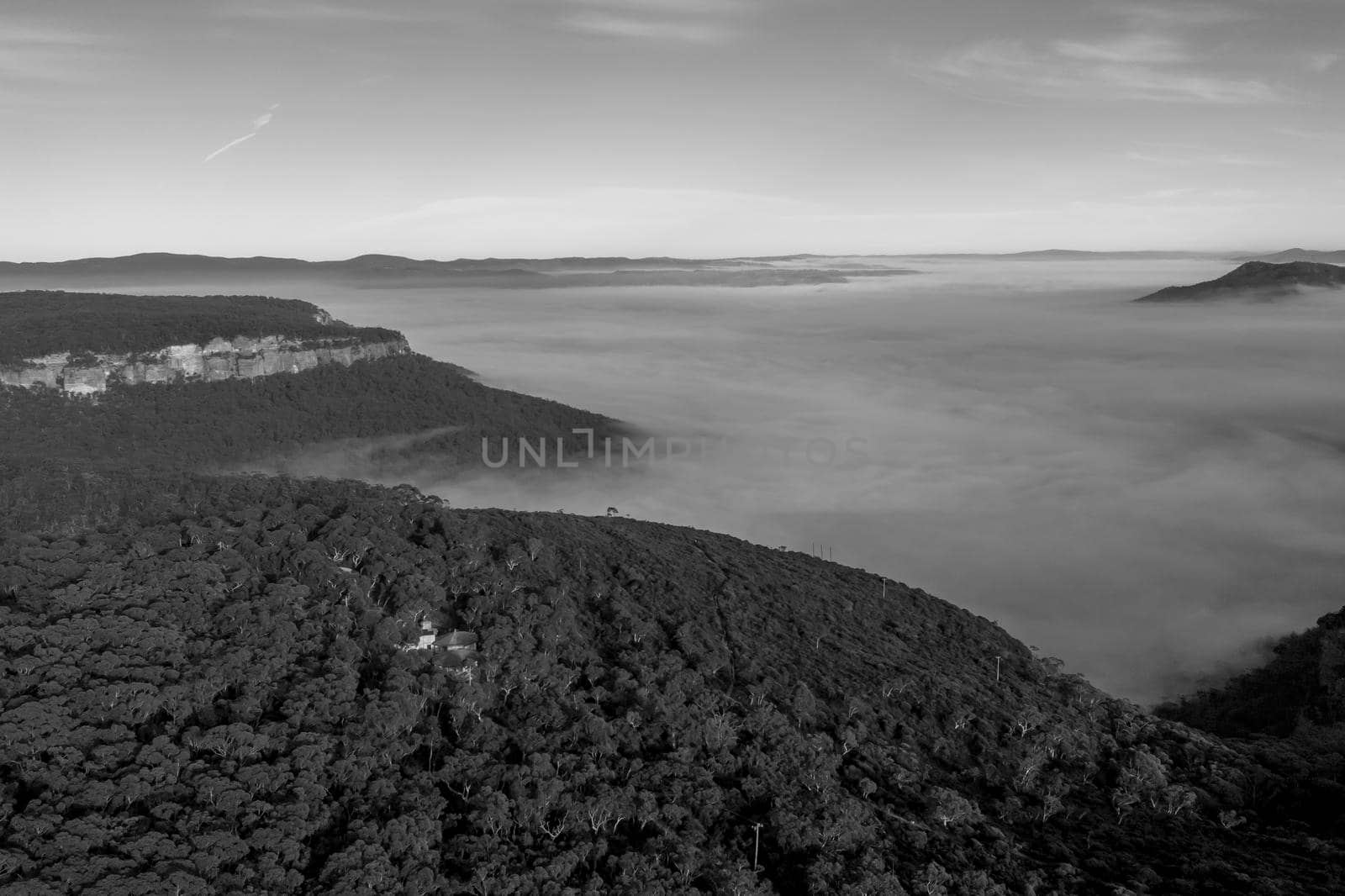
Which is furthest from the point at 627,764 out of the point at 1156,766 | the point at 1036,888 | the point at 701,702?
the point at 1156,766

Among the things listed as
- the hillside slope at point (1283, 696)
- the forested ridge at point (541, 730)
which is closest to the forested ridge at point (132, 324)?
the forested ridge at point (541, 730)

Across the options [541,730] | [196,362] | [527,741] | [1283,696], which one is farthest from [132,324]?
[1283,696]

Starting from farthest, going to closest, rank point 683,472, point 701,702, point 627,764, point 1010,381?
1. point 1010,381
2. point 683,472
3. point 701,702
4. point 627,764

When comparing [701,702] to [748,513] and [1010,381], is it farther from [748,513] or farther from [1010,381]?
[1010,381]

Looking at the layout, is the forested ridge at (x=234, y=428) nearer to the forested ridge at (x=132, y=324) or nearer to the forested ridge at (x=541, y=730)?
the forested ridge at (x=541, y=730)

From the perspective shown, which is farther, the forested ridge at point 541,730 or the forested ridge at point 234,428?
the forested ridge at point 234,428

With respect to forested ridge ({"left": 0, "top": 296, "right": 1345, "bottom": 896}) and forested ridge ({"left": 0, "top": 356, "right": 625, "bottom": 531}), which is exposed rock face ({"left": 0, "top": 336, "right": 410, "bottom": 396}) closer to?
forested ridge ({"left": 0, "top": 356, "right": 625, "bottom": 531})
